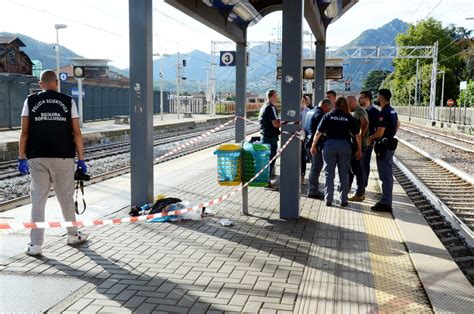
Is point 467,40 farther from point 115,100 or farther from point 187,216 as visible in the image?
point 187,216

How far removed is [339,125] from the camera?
27.5 feet

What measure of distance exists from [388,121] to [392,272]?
331cm

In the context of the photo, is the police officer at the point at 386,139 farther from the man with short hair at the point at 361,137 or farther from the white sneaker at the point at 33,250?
the white sneaker at the point at 33,250

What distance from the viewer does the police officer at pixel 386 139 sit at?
8.10m

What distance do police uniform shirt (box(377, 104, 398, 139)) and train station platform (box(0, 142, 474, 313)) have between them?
1313 mm

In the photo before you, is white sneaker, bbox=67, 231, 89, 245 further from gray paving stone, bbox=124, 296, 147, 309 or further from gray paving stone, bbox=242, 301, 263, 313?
gray paving stone, bbox=242, 301, 263, 313

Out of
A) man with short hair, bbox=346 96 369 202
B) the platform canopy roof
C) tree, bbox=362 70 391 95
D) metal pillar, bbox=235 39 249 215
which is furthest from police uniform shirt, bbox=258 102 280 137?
tree, bbox=362 70 391 95

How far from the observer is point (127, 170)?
47.3ft

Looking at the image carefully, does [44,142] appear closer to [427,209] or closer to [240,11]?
[240,11]

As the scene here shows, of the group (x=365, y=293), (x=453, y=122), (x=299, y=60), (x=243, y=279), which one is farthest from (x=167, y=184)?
(x=453, y=122)

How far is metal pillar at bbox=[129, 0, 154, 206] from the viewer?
25.1ft

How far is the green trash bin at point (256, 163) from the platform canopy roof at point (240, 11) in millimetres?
2845

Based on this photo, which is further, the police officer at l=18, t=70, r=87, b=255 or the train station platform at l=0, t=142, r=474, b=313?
the police officer at l=18, t=70, r=87, b=255

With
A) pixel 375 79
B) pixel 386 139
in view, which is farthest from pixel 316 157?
pixel 375 79
